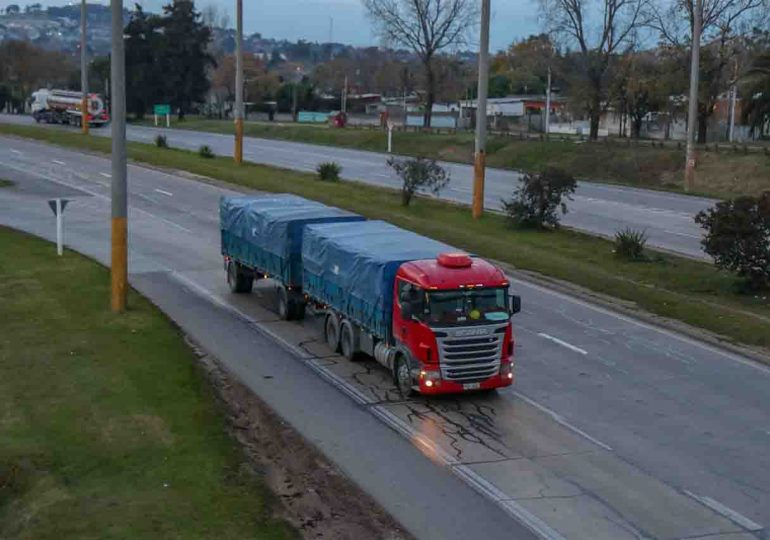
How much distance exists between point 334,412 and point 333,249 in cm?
426

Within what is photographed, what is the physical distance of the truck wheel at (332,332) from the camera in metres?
20.5

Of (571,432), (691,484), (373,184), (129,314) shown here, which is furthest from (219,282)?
(373,184)

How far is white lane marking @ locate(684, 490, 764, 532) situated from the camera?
1255cm

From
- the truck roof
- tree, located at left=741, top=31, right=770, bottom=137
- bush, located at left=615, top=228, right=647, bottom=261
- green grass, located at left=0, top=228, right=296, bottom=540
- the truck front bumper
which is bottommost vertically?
green grass, located at left=0, top=228, right=296, bottom=540

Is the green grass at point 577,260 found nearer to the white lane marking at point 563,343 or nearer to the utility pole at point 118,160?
the white lane marking at point 563,343

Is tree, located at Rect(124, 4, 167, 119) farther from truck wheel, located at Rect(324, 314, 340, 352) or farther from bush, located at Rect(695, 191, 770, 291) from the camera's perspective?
truck wheel, located at Rect(324, 314, 340, 352)

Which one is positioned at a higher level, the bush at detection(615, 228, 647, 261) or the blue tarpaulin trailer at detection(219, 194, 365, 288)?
the blue tarpaulin trailer at detection(219, 194, 365, 288)

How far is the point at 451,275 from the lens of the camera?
56.9ft

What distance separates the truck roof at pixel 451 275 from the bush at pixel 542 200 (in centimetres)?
1969

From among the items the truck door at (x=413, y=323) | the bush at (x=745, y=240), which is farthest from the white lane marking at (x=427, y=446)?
the bush at (x=745, y=240)

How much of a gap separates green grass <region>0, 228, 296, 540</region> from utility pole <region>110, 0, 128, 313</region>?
0.67 meters

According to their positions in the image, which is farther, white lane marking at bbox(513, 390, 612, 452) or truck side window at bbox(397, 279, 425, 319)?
truck side window at bbox(397, 279, 425, 319)

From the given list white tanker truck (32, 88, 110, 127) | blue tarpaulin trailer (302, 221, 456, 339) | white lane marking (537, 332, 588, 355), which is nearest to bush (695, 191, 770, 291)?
white lane marking (537, 332, 588, 355)

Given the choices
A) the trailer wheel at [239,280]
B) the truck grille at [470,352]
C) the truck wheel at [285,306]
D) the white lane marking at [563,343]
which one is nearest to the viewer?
the truck grille at [470,352]
